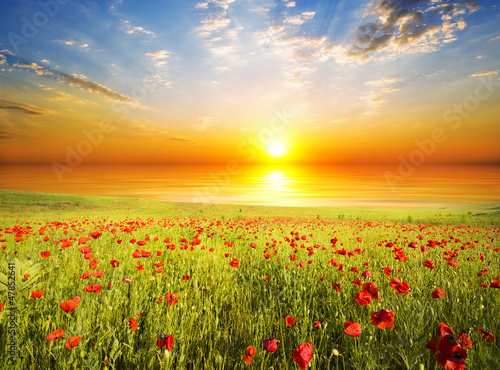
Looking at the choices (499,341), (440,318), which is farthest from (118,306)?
(499,341)

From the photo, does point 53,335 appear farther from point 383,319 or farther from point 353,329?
point 383,319

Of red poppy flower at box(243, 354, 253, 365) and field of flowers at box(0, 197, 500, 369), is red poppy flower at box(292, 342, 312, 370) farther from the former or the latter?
red poppy flower at box(243, 354, 253, 365)

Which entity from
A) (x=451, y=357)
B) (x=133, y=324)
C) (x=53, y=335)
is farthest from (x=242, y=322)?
(x=451, y=357)

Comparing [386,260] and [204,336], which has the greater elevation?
[386,260]

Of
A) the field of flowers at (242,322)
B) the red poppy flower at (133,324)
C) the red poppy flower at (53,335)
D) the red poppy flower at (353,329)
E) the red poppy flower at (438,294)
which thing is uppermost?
the red poppy flower at (438,294)

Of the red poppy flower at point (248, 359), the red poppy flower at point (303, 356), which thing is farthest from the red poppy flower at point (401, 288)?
the red poppy flower at point (248, 359)

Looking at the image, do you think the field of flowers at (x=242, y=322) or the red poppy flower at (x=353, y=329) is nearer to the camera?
the red poppy flower at (x=353, y=329)

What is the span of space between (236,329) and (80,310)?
162cm

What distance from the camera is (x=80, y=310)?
240 centimetres

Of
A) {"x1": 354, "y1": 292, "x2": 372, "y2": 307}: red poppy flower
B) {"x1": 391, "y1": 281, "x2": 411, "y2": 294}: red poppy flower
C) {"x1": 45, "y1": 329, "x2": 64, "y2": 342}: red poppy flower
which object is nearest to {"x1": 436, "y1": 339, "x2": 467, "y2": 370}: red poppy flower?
{"x1": 354, "y1": 292, "x2": 372, "y2": 307}: red poppy flower

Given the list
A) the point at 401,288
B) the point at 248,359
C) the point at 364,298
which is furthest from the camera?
the point at 401,288

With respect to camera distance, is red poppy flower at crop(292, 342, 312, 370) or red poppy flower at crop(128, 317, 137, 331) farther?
red poppy flower at crop(128, 317, 137, 331)

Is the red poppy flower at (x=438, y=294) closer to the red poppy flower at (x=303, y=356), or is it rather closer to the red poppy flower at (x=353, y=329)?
the red poppy flower at (x=353, y=329)

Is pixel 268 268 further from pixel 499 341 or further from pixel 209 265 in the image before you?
pixel 499 341
